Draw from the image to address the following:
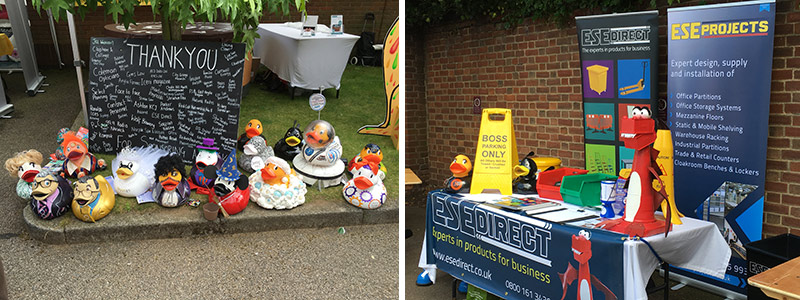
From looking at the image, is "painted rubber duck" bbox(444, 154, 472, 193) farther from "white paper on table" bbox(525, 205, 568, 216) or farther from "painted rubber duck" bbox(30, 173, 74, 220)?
"painted rubber duck" bbox(30, 173, 74, 220)

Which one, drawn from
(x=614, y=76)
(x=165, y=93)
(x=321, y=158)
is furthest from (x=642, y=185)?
(x=165, y=93)

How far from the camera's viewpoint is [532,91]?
18.9 ft

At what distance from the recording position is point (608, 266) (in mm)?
2824

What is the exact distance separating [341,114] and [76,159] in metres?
2.97

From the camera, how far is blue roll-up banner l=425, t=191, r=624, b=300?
286 cm

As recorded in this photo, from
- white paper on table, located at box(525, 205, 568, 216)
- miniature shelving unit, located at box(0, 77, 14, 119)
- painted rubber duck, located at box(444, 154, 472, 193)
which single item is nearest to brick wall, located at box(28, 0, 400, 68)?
miniature shelving unit, located at box(0, 77, 14, 119)

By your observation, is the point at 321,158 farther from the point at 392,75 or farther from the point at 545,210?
the point at 545,210

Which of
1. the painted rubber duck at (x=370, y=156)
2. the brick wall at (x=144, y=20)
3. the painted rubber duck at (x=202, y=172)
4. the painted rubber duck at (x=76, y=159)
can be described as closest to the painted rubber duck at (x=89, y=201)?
the painted rubber duck at (x=76, y=159)

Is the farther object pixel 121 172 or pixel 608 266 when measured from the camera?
pixel 121 172

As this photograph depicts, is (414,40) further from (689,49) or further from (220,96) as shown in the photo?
(689,49)

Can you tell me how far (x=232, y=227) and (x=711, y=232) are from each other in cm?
315

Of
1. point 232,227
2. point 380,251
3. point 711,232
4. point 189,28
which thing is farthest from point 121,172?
point 711,232

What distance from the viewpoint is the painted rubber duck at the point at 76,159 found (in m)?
4.66

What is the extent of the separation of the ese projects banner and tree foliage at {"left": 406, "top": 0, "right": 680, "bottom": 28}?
0.25m
